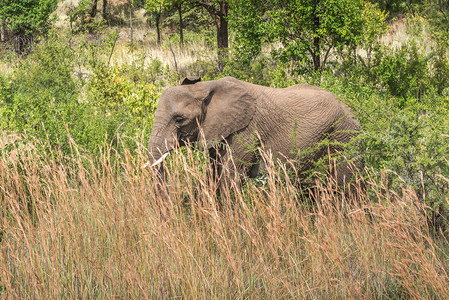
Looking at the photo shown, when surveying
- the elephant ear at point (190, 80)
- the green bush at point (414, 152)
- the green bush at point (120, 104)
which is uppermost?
the elephant ear at point (190, 80)

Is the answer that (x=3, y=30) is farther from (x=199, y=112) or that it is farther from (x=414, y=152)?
(x=414, y=152)

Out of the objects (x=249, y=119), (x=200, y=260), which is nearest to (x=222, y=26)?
(x=249, y=119)

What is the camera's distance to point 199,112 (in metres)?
5.56

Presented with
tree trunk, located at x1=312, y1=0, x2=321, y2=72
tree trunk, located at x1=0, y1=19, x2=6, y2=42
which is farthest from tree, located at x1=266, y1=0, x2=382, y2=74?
tree trunk, located at x1=0, y1=19, x2=6, y2=42

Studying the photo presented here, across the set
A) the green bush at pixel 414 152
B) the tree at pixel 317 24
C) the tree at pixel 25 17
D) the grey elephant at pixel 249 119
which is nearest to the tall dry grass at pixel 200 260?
the green bush at pixel 414 152

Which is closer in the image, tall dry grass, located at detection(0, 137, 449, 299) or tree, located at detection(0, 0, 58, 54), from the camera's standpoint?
tall dry grass, located at detection(0, 137, 449, 299)

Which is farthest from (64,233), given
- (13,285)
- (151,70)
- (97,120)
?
(151,70)

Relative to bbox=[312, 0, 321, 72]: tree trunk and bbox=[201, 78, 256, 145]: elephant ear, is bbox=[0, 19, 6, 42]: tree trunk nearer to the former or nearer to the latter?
bbox=[312, 0, 321, 72]: tree trunk

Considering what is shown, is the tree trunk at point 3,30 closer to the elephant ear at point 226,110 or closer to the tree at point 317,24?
the tree at point 317,24

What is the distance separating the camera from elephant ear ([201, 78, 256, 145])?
Result: 18.6ft

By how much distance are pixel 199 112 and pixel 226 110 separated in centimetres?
30

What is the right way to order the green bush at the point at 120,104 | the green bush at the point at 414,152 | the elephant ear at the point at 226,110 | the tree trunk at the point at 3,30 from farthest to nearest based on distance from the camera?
1. the tree trunk at the point at 3,30
2. the green bush at the point at 120,104
3. the elephant ear at the point at 226,110
4. the green bush at the point at 414,152

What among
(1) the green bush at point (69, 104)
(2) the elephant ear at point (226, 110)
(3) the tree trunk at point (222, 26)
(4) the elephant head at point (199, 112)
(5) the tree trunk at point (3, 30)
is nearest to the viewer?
(4) the elephant head at point (199, 112)

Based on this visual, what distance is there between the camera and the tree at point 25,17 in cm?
2494
